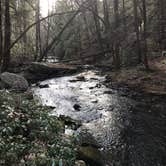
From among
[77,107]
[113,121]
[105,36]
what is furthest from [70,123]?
[105,36]

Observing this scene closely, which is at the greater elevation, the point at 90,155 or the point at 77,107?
the point at 77,107

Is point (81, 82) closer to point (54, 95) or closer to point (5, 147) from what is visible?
point (54, 95)

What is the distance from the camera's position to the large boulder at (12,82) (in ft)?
46.8

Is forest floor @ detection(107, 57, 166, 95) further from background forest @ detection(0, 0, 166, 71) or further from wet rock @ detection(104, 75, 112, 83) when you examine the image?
background forest @ detection(0, 0, 166, 71)

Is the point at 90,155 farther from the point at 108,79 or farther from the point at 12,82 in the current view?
the point at 108,79

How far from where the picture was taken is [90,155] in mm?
6609

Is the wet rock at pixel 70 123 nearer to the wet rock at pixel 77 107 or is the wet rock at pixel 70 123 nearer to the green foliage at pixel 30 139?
the green foliage at pixel 30 139

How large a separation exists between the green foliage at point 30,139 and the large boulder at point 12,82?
6.40m

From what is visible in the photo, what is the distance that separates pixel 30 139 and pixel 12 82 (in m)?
8.71

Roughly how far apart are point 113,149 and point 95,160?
1223 millimetres

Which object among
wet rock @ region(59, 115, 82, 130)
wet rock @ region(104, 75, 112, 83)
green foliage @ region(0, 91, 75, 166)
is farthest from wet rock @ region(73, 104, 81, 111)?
wet rock @ region(104, 75, 112, 83)

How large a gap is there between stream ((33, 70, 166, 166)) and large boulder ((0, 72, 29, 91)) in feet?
3.59

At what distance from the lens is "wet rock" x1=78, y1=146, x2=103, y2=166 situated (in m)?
6.50

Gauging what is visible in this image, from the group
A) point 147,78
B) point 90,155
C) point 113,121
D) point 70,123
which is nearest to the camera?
point 90,155
